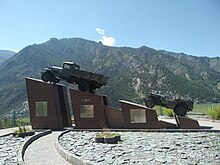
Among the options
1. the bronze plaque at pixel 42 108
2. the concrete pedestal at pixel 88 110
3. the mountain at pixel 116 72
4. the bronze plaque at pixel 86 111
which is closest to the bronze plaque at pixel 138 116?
the concrete pedestal at pixel 88 110

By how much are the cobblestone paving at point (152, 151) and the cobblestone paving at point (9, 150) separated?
69.8 inches

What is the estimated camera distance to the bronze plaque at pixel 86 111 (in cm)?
1738

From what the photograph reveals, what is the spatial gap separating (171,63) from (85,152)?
12441cm

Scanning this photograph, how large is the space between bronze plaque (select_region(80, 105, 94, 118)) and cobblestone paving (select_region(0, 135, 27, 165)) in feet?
16.4

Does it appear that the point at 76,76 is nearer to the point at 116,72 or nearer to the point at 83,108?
the point at 83,108

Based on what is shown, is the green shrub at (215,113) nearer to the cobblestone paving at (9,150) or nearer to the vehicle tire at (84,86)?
the vehicle tire at (84,86)

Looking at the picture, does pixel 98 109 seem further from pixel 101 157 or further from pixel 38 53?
pixel 38 53

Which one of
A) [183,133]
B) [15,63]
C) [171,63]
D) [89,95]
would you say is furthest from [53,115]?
[171,63]

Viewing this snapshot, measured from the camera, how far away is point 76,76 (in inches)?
734

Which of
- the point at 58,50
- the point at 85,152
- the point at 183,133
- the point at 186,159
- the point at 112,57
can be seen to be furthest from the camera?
the point at 58,50

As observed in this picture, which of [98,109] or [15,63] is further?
[15,63]

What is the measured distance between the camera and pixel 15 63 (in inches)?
4311

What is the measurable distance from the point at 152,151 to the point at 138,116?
23.7 feet

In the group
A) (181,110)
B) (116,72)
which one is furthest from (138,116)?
(116,72)
